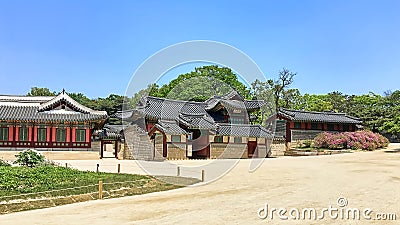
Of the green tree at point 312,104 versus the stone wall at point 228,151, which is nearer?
the stone wall at point 228,151

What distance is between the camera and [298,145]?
49812mm

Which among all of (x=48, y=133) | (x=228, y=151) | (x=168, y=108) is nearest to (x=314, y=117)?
(x=228, y=151)

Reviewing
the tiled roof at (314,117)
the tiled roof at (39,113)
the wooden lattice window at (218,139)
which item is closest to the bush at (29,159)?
the tiled roof at (39,113)

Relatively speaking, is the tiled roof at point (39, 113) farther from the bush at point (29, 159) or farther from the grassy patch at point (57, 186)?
the grassy patch at point (57, 186)

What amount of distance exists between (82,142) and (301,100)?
147 feet

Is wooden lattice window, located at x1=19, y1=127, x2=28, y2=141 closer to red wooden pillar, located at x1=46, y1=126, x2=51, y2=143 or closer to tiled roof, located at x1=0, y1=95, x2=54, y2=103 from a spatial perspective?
red wooden pillar, located at x1=46, y1=126, x2=51, y2=143

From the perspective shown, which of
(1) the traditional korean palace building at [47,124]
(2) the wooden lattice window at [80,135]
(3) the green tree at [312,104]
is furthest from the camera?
(3) the green tree at [312,104]

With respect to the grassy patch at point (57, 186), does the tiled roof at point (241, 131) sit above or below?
above

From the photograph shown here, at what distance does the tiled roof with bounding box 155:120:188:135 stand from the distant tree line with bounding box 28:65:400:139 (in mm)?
15148

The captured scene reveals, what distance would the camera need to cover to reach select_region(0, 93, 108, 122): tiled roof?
36.8 metres

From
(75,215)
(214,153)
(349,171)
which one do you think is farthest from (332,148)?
(75,215)

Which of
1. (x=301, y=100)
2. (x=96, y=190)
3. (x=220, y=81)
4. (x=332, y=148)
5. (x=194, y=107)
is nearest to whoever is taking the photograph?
(x=96, y=190)

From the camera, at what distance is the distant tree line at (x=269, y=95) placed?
5925 cm

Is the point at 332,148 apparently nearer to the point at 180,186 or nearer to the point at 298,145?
the point at 298,145
